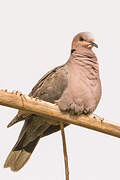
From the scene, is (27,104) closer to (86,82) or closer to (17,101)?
(17,101)

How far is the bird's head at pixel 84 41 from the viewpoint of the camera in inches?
202

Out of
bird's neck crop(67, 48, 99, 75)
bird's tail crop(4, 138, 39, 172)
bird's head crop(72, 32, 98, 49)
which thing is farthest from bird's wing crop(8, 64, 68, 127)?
bird's tail crop(4, 138, 39, 172)

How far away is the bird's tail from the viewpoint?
527 centimetres

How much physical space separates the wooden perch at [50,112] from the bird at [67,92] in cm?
12

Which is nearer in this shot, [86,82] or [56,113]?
[56,113]

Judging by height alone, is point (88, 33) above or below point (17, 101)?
above

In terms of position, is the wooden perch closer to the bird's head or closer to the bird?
the bird

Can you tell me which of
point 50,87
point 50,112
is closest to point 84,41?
point 50,87

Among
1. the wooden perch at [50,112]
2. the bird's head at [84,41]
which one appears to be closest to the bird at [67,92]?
the bird's head at [84,41]

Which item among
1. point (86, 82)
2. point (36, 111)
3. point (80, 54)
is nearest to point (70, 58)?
point (80, 54)

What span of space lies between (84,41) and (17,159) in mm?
1607

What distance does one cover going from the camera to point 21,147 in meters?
5.40

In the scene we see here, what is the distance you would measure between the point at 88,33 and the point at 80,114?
1041 mm

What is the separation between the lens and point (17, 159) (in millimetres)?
5332
